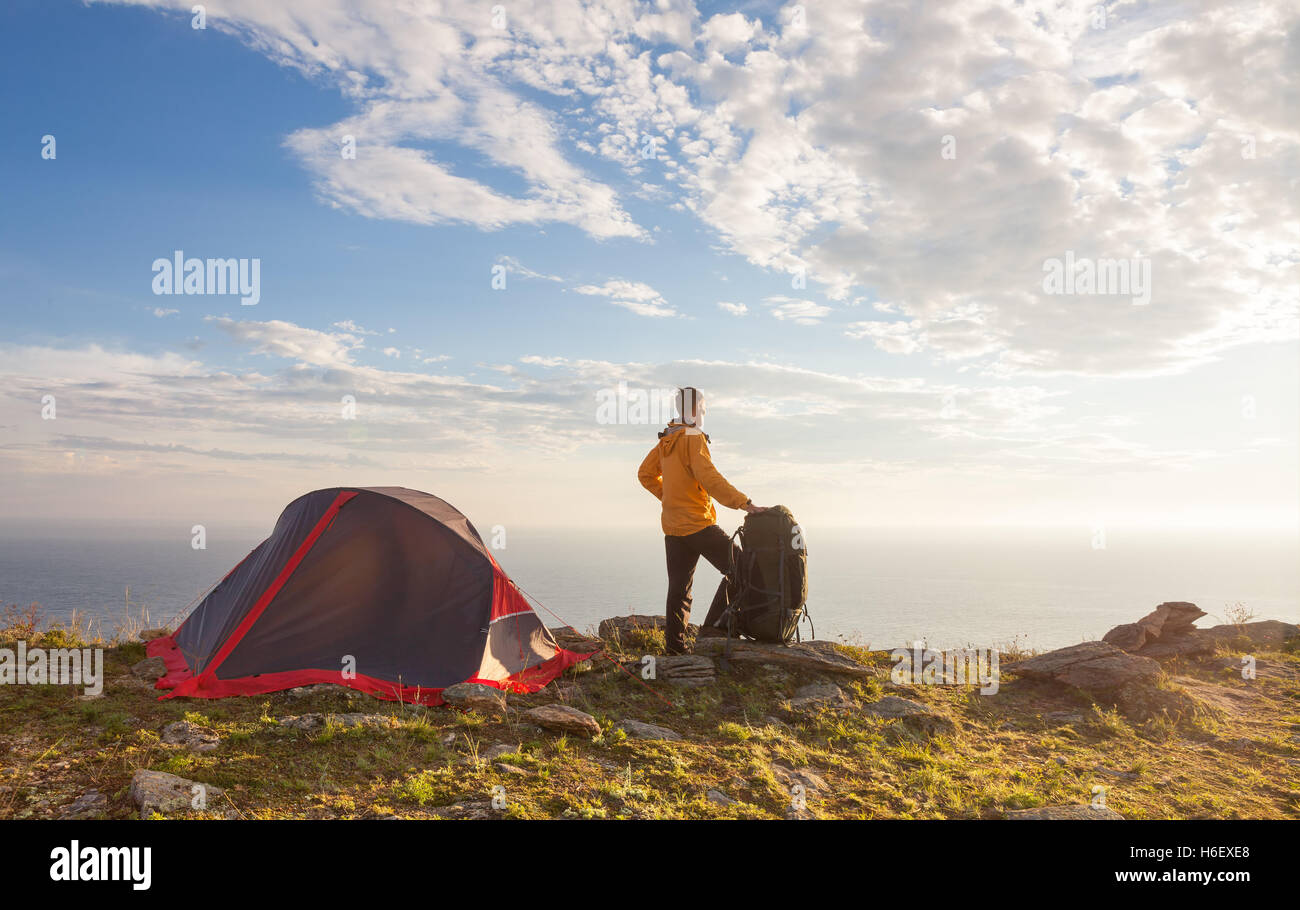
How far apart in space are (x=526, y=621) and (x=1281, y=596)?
850 feet

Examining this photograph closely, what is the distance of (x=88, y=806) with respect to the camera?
191 inches

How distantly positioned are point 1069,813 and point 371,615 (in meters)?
7.75

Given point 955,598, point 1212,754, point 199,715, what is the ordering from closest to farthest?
point 199,715, point 1212,754, point 955,598

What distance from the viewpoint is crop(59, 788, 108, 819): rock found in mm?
4738

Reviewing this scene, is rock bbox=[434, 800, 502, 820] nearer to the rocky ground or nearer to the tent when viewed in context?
the rocky ground

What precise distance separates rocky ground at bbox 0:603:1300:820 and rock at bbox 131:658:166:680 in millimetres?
41

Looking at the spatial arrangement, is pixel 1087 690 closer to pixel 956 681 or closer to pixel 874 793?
pixel 956 681

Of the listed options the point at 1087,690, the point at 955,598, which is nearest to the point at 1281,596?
the point at 955,598

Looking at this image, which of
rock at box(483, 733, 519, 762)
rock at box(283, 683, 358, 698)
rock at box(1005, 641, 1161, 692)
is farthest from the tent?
rock at box(1005, 641, 1161, 692)

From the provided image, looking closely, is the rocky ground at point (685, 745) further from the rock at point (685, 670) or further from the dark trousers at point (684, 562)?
the dark trousers at point (684, 562)

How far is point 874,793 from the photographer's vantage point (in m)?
6.40

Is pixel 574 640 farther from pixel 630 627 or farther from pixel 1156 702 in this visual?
pixel 1156 702

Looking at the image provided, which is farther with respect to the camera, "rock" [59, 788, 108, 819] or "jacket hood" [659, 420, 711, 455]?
"jacket hood" [659, 420, 711, 455]

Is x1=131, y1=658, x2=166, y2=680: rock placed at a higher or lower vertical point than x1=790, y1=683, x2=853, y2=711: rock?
higher
